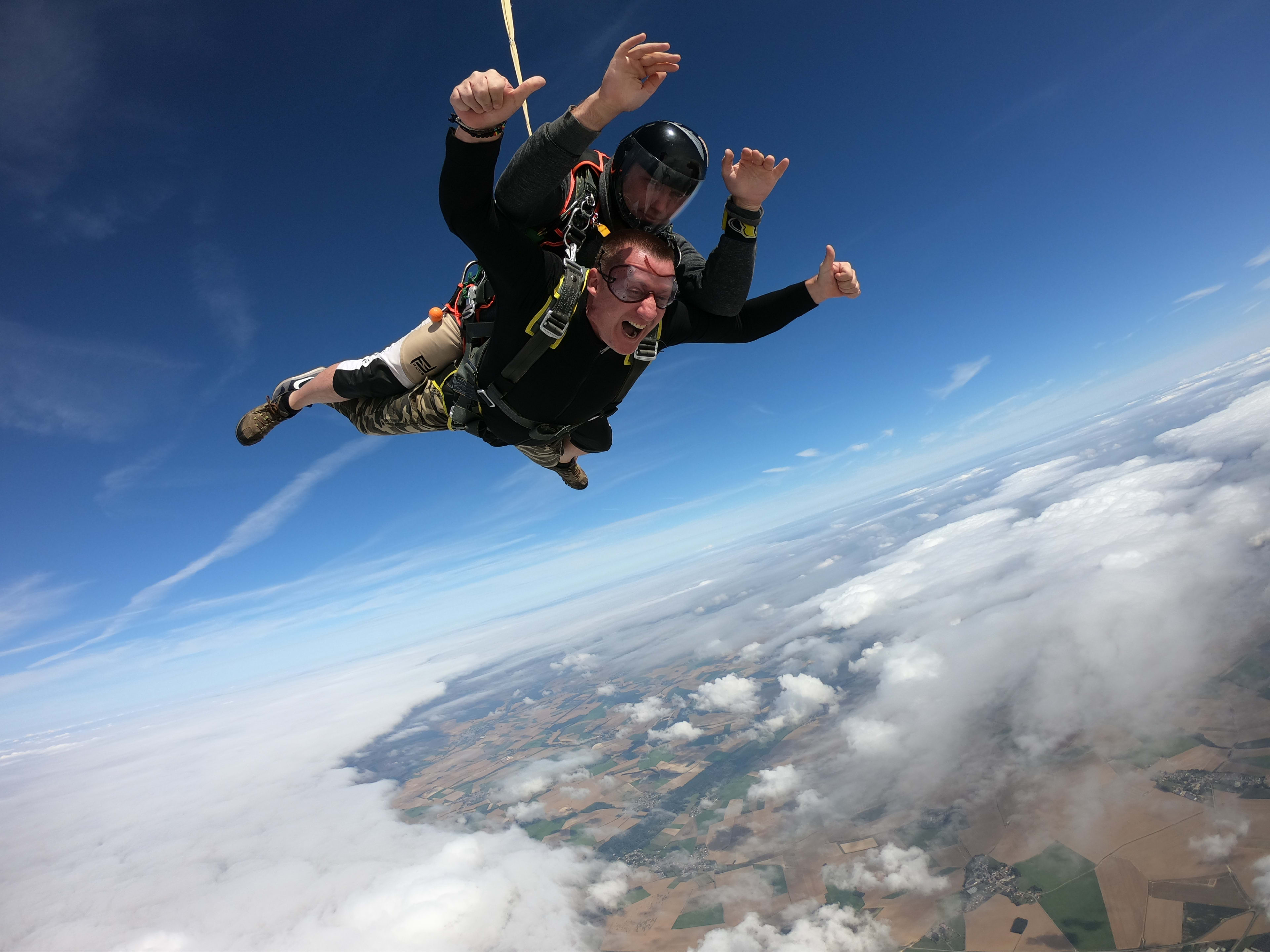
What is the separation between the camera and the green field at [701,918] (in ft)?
187

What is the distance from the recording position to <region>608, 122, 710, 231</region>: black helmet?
6.77ft

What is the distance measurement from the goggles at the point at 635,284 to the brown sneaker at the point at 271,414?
76.2 inches

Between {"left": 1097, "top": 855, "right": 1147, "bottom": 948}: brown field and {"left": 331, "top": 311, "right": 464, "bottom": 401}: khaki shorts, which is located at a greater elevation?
{"left": 331, "top": 311, "right": 464, "bottom": 401}: khaki shorts

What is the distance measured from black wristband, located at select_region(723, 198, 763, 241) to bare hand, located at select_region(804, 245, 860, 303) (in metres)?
0.54

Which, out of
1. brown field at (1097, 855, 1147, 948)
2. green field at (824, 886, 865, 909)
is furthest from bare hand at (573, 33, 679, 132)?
green field at (824, 886, 865, 909)

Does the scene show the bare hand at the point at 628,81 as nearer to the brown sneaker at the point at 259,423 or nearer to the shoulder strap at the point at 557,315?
the shoulder strap at the point at 557,315

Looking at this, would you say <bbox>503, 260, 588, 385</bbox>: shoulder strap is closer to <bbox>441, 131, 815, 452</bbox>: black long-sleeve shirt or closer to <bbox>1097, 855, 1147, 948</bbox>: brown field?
<bbox>441, 131, 815, 452</bbox>: black long-sleeve shirt

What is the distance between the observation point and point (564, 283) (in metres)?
2.05

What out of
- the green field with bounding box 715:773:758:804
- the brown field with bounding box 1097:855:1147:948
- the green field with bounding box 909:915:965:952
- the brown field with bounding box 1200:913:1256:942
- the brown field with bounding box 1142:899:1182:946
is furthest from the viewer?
the green field with bounding box 715:773:758:804

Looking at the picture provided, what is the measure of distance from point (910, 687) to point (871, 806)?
1450 inches

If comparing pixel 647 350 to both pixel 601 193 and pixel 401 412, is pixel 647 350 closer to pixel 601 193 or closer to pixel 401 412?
pixel 601 193

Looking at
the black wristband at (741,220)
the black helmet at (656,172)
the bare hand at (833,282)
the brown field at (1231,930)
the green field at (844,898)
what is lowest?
the green field at (844,898)

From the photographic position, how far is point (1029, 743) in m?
70.2

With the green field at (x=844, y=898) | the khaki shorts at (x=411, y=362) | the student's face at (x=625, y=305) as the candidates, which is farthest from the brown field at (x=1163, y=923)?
the khaki shorts at (x=411, y=362)
